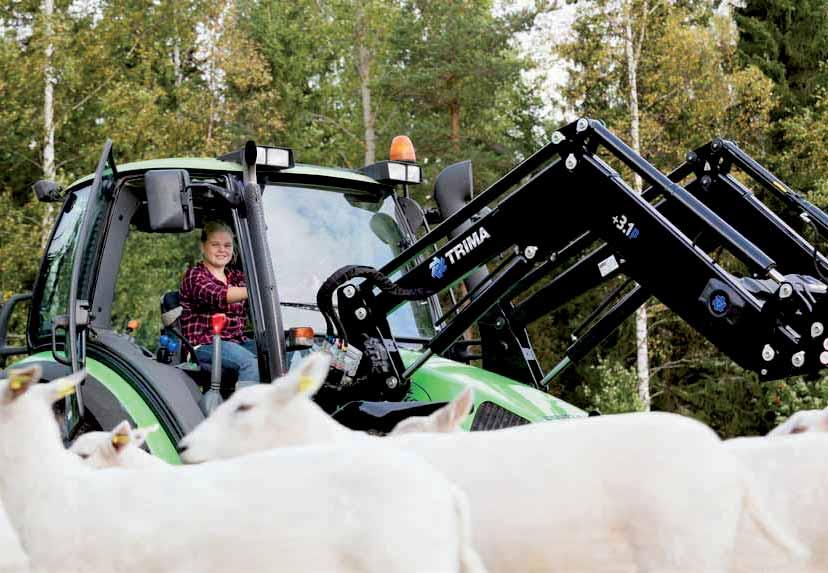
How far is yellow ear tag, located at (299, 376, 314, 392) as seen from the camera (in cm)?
372

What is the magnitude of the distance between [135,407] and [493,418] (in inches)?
76.0

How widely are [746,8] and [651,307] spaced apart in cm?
772

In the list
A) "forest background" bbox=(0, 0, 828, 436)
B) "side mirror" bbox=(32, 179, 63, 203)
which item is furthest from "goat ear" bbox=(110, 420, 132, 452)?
"forest background" bbox=(0, 0, 828, 436)

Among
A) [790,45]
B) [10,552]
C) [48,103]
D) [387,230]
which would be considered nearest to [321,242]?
[387,230]

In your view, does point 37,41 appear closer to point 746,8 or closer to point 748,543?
point 746,8

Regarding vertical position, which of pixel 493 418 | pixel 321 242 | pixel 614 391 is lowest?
pixel 614 391

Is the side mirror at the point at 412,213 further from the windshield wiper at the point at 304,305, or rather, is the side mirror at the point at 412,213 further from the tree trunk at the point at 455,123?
the tree trunk at the point at 455,123

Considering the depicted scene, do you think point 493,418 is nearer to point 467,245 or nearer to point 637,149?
point 467,245

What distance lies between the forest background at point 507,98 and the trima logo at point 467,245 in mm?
12594

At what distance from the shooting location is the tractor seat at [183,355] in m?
6.62

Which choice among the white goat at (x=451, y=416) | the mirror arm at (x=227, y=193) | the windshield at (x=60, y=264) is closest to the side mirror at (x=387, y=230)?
the mirror arm at (x=227, y=193)

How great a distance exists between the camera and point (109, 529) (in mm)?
3312

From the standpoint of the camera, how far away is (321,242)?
23.7 feet

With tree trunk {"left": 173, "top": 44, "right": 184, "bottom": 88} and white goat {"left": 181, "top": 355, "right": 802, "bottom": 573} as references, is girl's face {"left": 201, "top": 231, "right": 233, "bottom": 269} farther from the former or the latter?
tree trunk {"left": 173, "top": 44, "right": 184, "bottom": 88}
